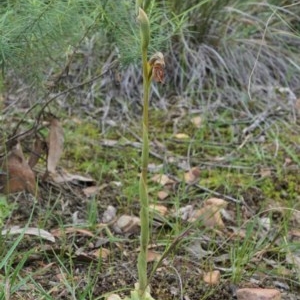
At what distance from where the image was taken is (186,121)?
2457 mm

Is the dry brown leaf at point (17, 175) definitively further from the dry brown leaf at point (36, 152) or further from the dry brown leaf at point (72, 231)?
the dry brown leaf at point (72, 231)

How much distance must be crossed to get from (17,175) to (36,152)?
116mm

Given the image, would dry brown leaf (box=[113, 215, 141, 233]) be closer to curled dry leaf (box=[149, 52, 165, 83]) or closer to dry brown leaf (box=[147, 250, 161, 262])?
dry brown leaf (box=[147, 250, 161, 262])

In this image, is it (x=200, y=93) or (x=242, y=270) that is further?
(x=200, y=93)

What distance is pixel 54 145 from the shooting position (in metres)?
1.80

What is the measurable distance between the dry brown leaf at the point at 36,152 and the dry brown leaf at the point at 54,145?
3 cm

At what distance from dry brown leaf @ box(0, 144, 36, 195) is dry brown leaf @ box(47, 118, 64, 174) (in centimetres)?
9

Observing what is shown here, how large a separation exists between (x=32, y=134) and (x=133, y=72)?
37.0 inches

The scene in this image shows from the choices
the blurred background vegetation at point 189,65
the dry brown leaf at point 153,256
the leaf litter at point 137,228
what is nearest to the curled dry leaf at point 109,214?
the leaf litter at point 137,228

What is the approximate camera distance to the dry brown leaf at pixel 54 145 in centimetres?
179

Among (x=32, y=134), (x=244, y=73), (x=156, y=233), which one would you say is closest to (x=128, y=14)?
(x=32, y=134)

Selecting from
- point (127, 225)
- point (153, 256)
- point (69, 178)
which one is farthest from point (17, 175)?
point (153, 256)

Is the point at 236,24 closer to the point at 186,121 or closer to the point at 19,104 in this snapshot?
the point at 186,121

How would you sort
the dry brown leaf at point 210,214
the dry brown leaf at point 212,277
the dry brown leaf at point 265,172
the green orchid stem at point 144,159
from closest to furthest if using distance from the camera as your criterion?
1. the green orchid stem at point 144,159
2. the dry brown leaf at point 212,277
3. the dry brown leaf at point 210,214
4. the dry brown leaf at point 265,172
